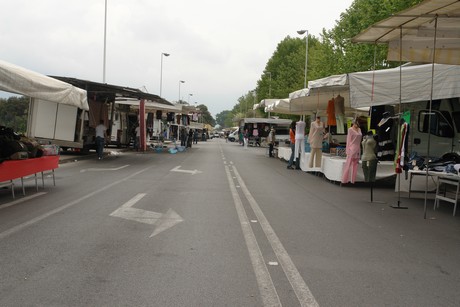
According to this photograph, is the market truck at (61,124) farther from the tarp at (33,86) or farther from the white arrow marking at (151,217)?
the white arrow marking at (151,217)

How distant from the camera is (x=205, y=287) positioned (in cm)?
459

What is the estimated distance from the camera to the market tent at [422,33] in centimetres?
805

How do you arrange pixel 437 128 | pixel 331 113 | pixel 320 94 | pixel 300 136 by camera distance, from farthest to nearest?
pixel 300 136, pixel 320 94, pixel 331 113, pixel 437 128

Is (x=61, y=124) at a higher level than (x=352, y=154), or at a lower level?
higher

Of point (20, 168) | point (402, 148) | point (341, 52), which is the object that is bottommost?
point (20, 168)

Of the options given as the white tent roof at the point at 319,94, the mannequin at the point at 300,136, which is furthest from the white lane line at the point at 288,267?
the mannequin at the point at 300,136

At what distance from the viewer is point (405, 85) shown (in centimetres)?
1193

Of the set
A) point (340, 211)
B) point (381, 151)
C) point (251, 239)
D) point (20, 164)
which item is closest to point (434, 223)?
point (340, 211)

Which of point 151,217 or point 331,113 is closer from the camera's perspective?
point 151,217

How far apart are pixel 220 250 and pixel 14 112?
558 inches

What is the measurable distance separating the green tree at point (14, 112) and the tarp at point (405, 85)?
9530 mm

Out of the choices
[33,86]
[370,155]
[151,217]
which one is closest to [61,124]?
[33,86]

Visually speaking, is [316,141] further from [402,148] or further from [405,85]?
[402,148]

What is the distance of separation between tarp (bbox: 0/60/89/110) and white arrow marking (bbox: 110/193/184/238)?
3400 millimetres
